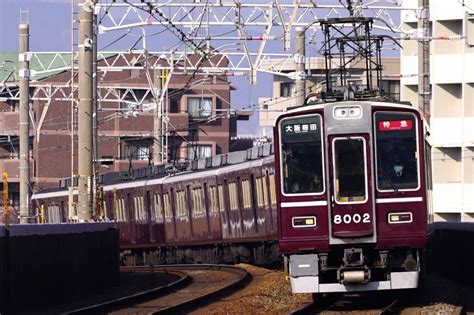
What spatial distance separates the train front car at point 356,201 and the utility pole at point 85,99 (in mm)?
6482

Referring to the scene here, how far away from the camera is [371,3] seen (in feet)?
→ 106

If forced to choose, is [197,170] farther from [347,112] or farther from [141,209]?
[347,112]

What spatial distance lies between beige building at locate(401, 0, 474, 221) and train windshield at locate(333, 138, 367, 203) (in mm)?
29334

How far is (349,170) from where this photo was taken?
1612 centimetres

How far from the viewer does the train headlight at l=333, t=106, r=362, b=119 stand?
1621 centimetres

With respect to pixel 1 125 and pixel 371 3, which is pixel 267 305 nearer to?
pixel 371 3

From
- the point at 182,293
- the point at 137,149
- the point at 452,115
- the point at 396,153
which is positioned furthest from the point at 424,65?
the point at 137,149

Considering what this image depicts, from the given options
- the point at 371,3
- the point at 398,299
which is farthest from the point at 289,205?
the point at 371,3

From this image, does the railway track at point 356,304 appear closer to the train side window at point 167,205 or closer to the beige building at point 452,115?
the train side window at point 167,205

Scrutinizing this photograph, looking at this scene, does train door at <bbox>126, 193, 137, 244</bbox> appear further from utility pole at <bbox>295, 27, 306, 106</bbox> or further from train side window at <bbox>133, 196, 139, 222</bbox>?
utility pole at <bbox>295, 27, 306, 106</bbox>

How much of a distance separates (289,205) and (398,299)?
2.48m

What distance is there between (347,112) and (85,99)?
22.9 feet

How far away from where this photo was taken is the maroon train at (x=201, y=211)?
27.0m

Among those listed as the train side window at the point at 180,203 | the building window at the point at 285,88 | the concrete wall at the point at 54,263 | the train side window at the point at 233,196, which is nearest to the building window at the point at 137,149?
the building window at the point at 285,88
